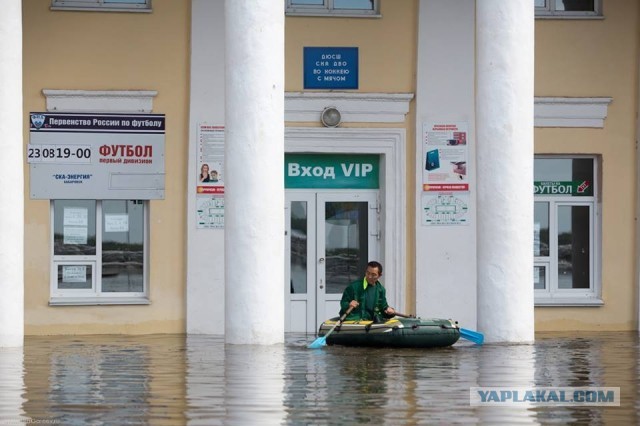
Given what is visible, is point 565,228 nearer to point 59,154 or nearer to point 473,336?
point 473,336

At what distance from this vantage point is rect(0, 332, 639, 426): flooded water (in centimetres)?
1019

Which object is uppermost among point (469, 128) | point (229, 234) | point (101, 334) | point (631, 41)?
point (631, 41)

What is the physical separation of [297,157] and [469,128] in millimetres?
2813

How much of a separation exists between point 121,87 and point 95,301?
3.36 m

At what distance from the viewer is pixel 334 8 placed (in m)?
22.8

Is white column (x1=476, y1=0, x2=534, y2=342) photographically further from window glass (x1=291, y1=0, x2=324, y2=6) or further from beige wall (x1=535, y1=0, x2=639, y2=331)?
window glass (x1=291, y1=0, x2=324, y2=6)

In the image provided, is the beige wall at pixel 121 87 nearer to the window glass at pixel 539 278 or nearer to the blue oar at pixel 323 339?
the blue oar at pixel 323 339

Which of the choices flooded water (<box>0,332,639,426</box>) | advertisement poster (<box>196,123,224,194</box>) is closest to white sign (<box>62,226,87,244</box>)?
advertisement poster (<box>196,123,224,194</box>)

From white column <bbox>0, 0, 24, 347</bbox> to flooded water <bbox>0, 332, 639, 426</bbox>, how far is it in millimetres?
570

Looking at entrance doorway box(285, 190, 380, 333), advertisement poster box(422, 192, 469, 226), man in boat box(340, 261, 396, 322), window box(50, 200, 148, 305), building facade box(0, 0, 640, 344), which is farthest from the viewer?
entrance doorway box(285, 190, 380, 333)

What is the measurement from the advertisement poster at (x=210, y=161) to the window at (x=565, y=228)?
5.26 metres

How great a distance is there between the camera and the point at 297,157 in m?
23.0

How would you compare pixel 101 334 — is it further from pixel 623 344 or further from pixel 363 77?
pixel 623 344

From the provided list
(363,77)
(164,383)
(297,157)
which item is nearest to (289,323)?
(297,157)
